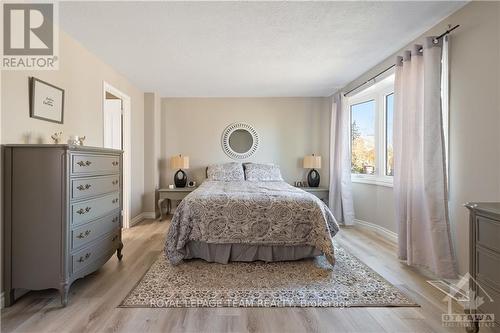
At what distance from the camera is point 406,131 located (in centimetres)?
255

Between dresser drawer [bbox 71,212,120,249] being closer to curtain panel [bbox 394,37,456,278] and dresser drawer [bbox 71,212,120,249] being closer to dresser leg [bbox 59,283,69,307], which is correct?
dresser leg [bbox 59,283,69,307]

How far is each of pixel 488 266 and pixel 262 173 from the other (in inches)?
128

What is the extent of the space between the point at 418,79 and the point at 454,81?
11.7 inches

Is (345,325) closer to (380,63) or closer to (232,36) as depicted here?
(232,36)

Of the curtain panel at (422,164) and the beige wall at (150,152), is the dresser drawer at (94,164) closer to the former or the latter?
the beige wall at (150,152)

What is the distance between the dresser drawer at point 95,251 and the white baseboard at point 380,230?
3.30 meters

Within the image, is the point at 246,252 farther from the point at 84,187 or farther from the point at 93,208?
the point at 84,187

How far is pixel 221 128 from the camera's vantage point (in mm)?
4914

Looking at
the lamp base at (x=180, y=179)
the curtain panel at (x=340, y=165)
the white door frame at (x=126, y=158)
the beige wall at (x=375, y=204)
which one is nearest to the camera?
the beige wall at (x=375, y=204)

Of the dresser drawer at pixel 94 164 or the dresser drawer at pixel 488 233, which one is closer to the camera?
the dresser drawer at pixel 488 233

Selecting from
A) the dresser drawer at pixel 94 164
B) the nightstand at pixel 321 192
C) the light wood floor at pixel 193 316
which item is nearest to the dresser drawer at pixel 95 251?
the light wood floor at pixel 193 316

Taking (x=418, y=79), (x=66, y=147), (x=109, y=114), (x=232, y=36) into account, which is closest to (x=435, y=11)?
(x=418, y=79)

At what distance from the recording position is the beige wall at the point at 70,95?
6.24 ft

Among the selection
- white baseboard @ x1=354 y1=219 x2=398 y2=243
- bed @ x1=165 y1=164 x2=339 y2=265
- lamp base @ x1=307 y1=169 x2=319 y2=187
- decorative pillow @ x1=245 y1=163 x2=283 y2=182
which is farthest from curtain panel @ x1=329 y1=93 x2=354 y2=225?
bed @ x1=165 y1=164 x2=339 y2=265
